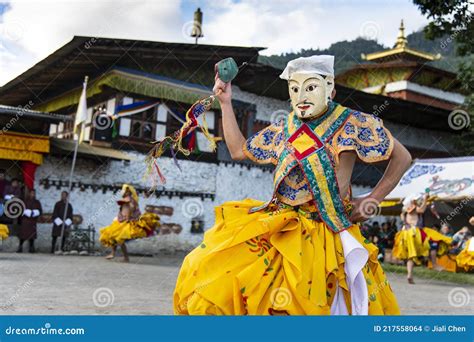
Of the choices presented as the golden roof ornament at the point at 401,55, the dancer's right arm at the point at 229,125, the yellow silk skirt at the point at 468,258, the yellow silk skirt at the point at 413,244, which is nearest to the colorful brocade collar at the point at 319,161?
the dancer's right arm at the point at 229,125

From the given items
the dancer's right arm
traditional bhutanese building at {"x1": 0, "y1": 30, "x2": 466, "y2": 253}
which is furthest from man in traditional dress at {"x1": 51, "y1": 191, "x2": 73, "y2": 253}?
the dancer's right arm

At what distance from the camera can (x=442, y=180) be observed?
14.5 meters

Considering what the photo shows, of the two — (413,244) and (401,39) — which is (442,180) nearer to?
(413,244)

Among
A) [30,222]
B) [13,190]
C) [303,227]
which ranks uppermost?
[13,190]

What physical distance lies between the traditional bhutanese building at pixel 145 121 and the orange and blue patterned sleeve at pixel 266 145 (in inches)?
433

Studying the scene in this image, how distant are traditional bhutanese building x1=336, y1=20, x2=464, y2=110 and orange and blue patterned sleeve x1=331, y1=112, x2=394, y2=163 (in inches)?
908

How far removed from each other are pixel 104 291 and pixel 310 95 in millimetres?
4457

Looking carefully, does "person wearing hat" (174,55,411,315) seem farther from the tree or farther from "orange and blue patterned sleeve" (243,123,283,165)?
the tree

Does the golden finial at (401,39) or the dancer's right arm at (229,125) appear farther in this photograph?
the golden finial at (401,39)

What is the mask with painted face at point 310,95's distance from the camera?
3.20m

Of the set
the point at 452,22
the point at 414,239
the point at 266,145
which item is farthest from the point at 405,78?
the point at 266,145

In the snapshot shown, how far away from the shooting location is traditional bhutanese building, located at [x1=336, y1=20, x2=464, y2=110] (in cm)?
2603

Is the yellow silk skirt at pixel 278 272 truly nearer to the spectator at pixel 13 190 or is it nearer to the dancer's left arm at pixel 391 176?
the dancer's left arm at pixel 391 176

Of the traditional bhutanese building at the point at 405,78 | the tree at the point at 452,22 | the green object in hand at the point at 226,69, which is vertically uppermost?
the traditional bhutanese building at the point at 405,78
